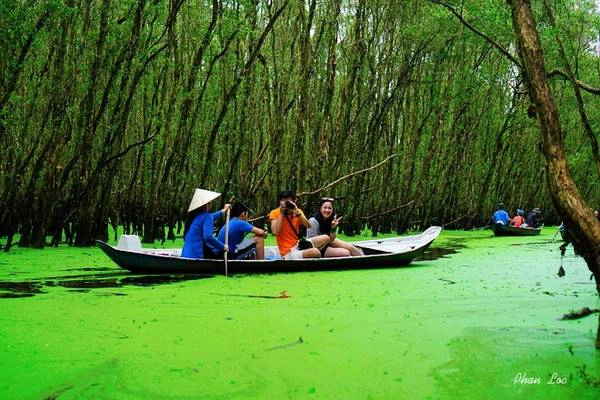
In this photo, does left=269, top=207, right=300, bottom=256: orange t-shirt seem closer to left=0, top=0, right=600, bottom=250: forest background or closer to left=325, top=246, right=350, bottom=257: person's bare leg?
left=325, top=246, right=350, bottom=257: person's bare leg

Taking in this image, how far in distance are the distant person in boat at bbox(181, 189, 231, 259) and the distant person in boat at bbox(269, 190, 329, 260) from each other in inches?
36.2

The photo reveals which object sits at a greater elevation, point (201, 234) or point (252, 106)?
point (252, 106)

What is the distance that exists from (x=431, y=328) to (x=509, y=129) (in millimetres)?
22643

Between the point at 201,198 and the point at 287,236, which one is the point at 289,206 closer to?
the point at 287,236

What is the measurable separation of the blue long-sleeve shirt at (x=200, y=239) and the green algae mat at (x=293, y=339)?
2.58ft

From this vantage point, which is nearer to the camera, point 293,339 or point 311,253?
point 293,339

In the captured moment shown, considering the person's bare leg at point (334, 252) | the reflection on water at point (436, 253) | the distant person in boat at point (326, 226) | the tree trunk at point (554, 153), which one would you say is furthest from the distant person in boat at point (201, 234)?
the tree trunk at point (554, 153)

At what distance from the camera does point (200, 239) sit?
7.96 meters

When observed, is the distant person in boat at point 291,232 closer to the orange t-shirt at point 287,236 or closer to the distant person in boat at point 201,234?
the orange t-shirt at point 287,236

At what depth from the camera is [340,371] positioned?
3.40 metres

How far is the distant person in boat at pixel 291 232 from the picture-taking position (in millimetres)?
8539

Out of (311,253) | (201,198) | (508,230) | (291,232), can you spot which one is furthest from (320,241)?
(508,230)

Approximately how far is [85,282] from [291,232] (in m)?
2.88

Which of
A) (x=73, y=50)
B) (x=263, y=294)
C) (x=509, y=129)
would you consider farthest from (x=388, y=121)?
(x=263, y=294)
